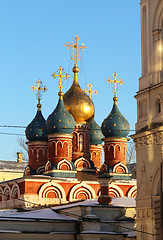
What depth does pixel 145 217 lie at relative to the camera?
15.7 meters

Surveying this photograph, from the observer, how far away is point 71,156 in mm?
28938

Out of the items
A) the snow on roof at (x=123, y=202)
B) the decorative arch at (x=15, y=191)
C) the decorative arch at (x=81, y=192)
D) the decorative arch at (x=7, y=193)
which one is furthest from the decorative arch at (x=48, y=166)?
the snow on roof at (x=123, y=202)

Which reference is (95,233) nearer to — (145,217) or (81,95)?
(145,217)

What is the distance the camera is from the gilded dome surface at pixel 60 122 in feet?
93.5

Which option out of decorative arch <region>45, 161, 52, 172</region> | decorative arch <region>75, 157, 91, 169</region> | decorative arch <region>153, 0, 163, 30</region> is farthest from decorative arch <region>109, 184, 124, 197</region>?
decorative arch <region>153, 0, 163, 30</region>

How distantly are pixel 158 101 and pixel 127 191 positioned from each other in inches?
571

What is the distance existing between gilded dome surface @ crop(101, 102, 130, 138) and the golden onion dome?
100 centimetres

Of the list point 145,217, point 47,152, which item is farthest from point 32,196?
point 145,217

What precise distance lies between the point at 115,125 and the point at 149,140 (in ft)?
46.7

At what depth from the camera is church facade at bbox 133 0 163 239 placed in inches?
601

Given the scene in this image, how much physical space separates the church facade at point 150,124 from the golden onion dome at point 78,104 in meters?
13.7

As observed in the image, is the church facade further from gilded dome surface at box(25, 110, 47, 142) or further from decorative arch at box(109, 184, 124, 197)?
gilded dome surface at box(25, 110, 47, 142)

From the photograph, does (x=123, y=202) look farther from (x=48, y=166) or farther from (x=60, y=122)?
(x=60, y=122)

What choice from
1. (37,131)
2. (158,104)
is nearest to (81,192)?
(37,131)
